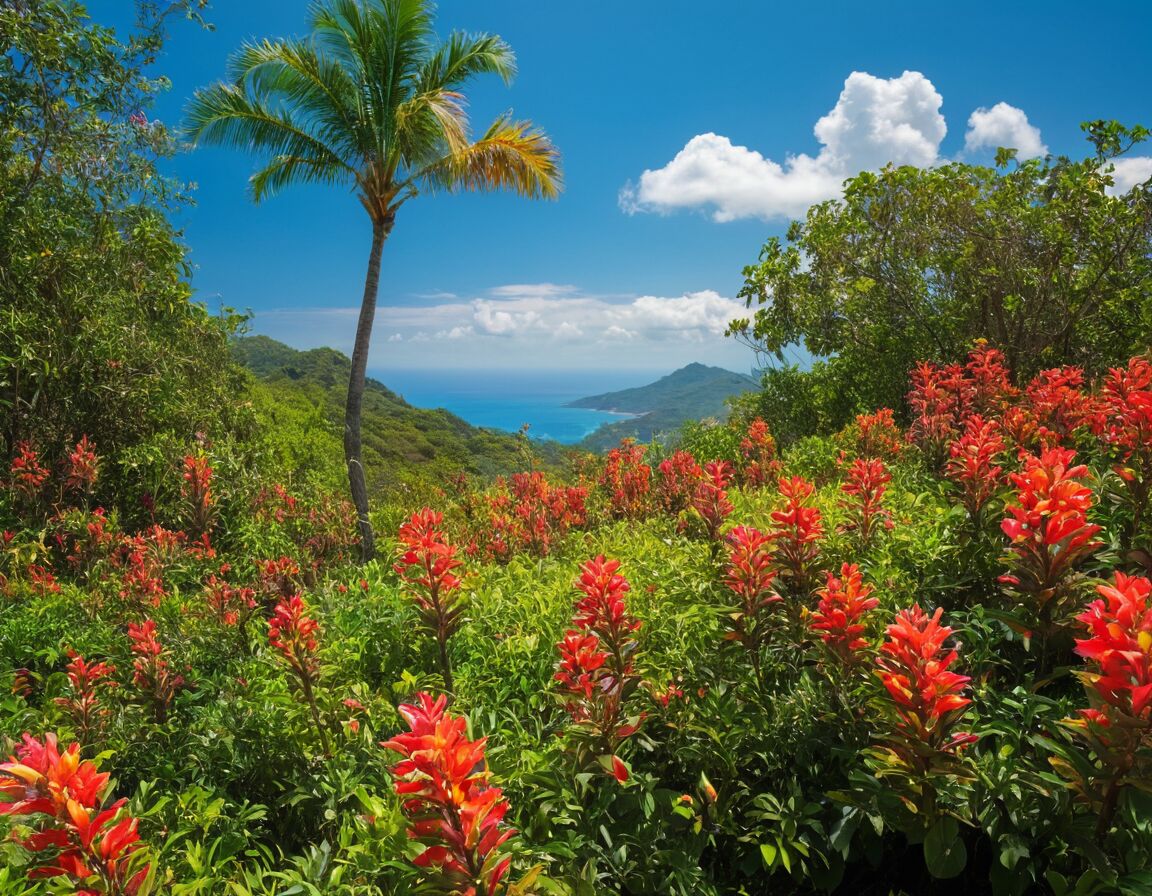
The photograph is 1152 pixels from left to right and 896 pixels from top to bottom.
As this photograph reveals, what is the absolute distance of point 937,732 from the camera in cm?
142

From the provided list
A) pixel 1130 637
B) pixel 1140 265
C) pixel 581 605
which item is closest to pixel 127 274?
pixel 581 605

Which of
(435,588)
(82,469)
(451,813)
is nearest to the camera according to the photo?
(451,813)

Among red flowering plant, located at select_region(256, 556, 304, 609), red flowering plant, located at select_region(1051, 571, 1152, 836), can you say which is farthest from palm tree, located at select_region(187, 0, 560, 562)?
red flowering plant, located at select_region(1051, 571, 1152, 836)

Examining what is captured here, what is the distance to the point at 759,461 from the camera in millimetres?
6828

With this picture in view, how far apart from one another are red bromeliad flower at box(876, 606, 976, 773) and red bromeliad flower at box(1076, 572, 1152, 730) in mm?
243

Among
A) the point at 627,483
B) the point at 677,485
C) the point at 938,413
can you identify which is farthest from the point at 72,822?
the point at 627,483

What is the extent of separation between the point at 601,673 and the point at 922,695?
86 cm

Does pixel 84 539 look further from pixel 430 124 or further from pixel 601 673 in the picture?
pixel 430 124

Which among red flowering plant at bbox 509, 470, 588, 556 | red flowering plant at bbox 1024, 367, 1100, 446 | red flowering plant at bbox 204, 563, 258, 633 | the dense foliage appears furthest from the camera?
red flowering plant at bbox 509, 470, 588, 556

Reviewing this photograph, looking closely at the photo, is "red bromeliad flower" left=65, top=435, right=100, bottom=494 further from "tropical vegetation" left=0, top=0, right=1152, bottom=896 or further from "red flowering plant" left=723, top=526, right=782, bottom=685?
"red flowering plant" left=723, top=526, right=782, bottom=685

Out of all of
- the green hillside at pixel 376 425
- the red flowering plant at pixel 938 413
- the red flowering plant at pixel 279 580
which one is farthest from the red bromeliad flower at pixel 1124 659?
the green hillside at pixel 376 425

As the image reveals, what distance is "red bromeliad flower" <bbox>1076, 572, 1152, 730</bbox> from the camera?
116 cm

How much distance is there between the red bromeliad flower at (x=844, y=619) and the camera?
180 centimetres

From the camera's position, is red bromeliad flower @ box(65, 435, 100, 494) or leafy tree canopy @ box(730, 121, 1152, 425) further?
leafy tree canopy @ box(730, 121, 1152, 425)
